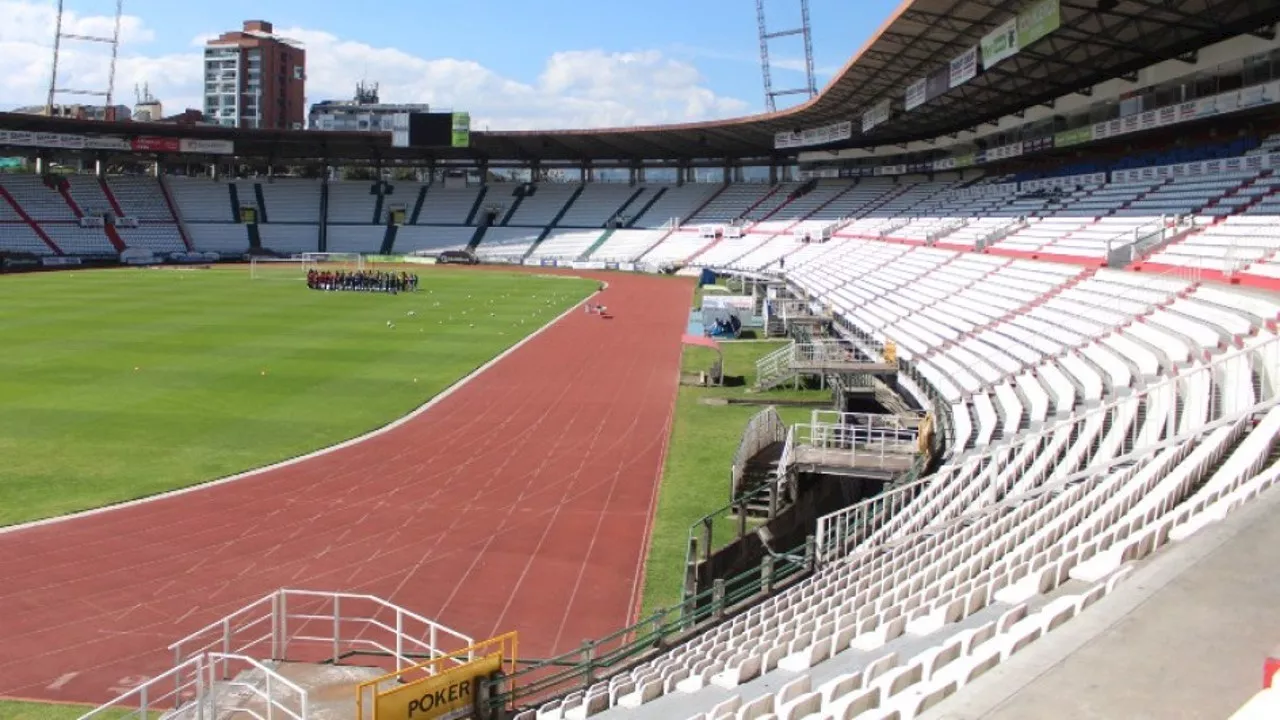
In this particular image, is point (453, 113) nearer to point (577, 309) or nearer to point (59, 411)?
point (577, 309)

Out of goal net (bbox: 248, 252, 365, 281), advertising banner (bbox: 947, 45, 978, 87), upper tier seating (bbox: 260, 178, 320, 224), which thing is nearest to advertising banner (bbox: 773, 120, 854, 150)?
advertising banner (bbox: 947, 45, 978, 87)

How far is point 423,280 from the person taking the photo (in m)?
62.9

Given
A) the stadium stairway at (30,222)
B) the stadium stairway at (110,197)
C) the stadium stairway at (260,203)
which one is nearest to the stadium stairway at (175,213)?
the stadium stairway at (110,197)

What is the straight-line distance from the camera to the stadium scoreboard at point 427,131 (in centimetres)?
7738

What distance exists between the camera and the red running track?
12203mm

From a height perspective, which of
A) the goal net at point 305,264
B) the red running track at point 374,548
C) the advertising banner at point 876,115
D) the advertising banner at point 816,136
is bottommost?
the red running track at point 374,548

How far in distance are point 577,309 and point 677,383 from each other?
1918 cm

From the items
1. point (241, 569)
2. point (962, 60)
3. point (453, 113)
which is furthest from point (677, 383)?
point (453, 113)

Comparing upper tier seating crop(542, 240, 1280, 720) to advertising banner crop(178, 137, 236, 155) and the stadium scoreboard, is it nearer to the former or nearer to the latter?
the stadium scoreboard

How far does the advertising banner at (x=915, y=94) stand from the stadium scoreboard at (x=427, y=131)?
1695 inches

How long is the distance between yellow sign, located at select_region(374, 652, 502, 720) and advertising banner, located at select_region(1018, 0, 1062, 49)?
23.3 meters

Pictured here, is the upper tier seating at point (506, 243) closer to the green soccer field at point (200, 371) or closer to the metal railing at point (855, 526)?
the green soccer field at point (200, 371)

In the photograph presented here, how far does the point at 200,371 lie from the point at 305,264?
47.0 meters

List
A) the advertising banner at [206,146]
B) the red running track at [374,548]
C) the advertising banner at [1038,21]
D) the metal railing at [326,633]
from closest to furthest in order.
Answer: the metal railing at [326,633]
the red running track at [374,548]
the advertising banner at [1038,21]
the advertising banner at [206,146]
